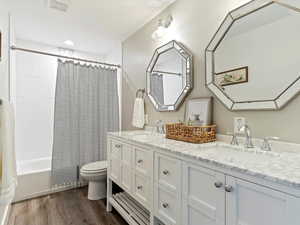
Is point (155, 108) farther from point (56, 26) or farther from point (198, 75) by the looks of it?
point (56, 26)

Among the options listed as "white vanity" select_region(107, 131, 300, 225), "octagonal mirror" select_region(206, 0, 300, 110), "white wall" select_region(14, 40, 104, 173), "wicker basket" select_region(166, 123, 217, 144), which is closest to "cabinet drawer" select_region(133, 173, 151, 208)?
"white vanity" select_region(107, 131, 300, 225)

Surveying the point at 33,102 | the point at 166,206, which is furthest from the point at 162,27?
the point at 33,102

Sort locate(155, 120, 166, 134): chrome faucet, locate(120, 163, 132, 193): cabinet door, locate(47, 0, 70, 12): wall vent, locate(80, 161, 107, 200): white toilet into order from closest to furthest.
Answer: locate(120, 163, 132, 193): cabinet door, locate(47, 0, 70, 12): wall vent, locate(155, 120, 166, 134): chrome faucet, locate(80, 161, 107, 200): white toilet

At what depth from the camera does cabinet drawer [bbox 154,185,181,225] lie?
3.61ft

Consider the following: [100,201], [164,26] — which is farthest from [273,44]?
[100,201]

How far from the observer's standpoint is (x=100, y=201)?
224 cm

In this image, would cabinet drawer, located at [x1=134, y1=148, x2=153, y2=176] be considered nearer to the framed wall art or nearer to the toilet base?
the framed wall art

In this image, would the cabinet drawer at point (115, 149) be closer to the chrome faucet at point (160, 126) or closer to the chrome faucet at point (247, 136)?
the chrome faucet at point (160, 126)

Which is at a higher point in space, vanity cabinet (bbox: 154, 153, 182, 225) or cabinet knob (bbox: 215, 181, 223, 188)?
cabinet knob (bbox: 215, 181, 223, 188)

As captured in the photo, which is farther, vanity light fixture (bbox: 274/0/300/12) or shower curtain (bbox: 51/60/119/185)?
shower curtain (bbox: 51/60/119/185)

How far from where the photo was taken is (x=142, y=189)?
146 cm

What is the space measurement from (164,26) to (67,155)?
2131 millimetres

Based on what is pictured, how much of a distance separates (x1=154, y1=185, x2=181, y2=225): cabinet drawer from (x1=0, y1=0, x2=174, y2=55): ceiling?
187 centimetres

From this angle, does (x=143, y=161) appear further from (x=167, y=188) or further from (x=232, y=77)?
(x=232, y=77)
